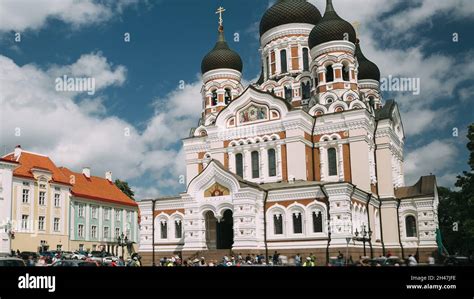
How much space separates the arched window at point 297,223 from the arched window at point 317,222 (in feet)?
2.76

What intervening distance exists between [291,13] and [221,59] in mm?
6770

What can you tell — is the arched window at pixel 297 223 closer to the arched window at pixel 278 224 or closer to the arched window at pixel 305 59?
the arched window at pixel 278 224

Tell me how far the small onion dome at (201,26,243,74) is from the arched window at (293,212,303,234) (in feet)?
55.2

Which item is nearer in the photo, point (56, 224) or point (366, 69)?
point (56, 224)

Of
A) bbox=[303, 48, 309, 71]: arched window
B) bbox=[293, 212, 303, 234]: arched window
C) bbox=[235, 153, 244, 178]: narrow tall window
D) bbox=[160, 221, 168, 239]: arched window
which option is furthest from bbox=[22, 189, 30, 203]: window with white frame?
bbox=[303, 48, 309, 71]: arched window

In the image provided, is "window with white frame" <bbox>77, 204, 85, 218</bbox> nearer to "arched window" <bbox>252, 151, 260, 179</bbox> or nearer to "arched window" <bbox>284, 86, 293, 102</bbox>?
"arched window" <bbox>252, 151, 260, 179</bbox>

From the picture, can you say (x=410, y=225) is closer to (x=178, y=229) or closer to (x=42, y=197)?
(x=178, y=229)

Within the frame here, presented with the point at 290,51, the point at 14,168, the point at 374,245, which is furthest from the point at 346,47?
the point at 14,168

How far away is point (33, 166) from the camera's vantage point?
144 ft

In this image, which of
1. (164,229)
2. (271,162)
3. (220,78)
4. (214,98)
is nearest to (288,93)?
(220,78)

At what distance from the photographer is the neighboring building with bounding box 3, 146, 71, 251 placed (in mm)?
41312

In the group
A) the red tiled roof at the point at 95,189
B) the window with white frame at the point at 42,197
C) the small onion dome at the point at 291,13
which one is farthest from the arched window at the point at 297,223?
the red tiled roof at the point at 95,189

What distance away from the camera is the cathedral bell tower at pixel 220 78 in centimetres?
4278

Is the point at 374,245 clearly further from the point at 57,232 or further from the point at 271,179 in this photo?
the point at 57,232
